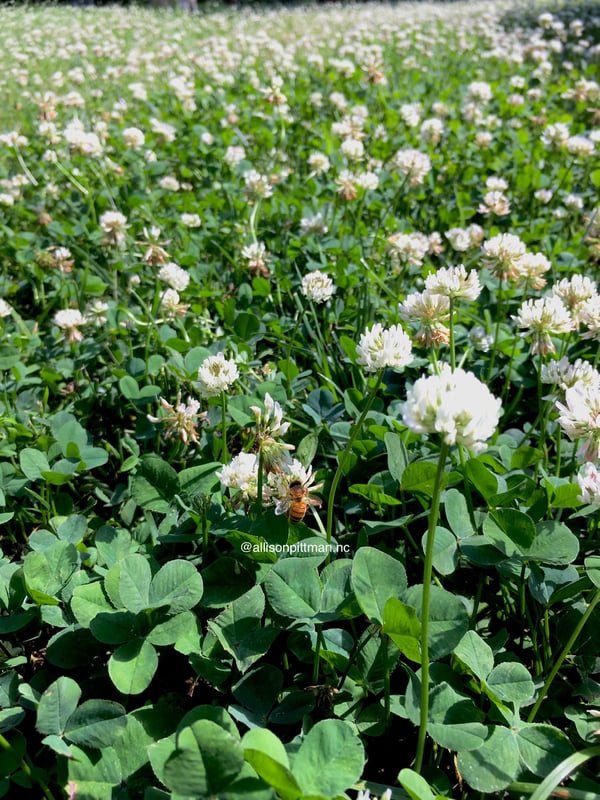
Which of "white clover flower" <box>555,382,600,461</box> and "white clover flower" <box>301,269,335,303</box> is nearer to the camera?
"white clover flower" <box>555,382,600,461</box>

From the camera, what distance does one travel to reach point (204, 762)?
692 mm

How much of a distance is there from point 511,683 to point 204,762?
0.41 meters

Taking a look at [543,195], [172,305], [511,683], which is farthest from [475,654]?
[543,195]

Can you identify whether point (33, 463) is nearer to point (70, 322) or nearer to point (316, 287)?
point (70, 322)

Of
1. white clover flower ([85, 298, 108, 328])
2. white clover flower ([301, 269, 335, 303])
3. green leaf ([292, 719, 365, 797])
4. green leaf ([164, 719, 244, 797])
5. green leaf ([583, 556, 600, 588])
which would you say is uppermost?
white clover flower ([301, 269, 335, 303])

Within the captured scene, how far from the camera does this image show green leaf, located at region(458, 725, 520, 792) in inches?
32.0

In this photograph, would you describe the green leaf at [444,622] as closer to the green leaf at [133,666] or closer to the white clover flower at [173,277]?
the green leaf at [133,666]

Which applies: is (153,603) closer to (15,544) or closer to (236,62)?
(15,544)

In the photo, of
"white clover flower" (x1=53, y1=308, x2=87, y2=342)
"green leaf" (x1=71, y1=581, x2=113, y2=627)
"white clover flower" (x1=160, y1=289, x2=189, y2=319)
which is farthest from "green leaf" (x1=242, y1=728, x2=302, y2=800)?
"white clover flower" (x1=53, y1=308, x2=87, y2=342)

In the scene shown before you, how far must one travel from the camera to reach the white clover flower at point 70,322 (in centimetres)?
176

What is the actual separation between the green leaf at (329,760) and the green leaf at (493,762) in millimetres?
134

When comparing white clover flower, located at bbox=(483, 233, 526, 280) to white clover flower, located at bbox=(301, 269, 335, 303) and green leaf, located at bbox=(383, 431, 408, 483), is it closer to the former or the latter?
white clover flower, located at bbox=(301, 269, 335, 303)

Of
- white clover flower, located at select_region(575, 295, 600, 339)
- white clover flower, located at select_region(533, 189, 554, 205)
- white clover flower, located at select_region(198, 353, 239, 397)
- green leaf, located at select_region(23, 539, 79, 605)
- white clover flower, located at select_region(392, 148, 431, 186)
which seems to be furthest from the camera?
white clover flower, located at select_region(533, 189, 554, 205)

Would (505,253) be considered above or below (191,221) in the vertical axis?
above
